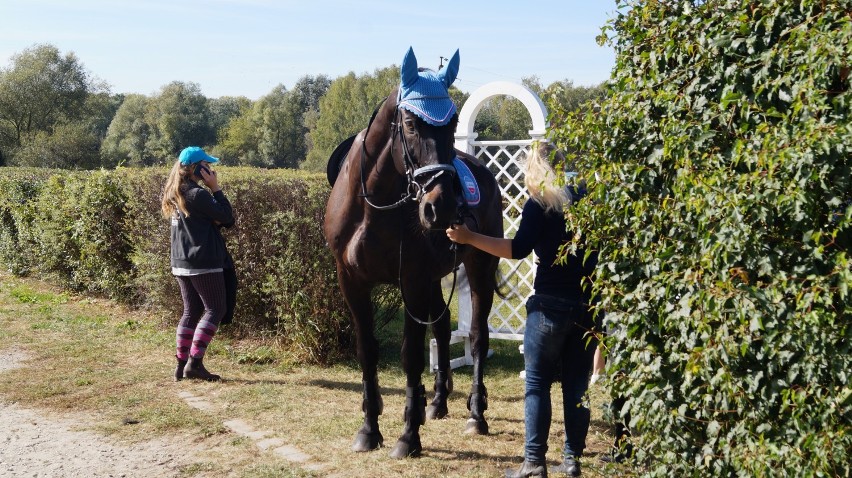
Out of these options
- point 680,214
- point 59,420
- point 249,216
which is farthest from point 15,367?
point 680,214

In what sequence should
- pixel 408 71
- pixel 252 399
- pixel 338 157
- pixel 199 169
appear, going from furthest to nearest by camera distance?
pixel 199 169 < pixel 252 399 < pixel 338 157 < pixel 408 71

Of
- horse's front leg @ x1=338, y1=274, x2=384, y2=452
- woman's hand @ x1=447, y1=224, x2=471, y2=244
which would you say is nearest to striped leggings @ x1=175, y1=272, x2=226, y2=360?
horse's front leg @ x1=338, y1=274, x2=384, y2=452

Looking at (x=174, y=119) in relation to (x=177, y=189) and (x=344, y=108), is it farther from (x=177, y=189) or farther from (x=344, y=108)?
(x=177, y=189)

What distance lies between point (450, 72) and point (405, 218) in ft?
3.14

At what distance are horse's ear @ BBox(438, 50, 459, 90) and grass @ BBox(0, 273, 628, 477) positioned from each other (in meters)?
2.20

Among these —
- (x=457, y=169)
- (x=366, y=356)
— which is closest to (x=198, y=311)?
(x=366, y=356)

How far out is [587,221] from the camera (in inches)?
127

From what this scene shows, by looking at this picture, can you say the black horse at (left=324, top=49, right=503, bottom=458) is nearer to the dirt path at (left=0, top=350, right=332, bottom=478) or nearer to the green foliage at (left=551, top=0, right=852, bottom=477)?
the dirt path at (left=0, top=350, right=332, bottom=478)

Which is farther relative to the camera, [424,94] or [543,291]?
[424,94]

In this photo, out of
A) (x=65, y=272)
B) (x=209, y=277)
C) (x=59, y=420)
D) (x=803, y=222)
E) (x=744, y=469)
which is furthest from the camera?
(x=65, y=272)

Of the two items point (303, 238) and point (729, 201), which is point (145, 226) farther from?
point (729, 201)

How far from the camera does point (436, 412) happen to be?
6008 mm

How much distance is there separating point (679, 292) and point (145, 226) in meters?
7.97

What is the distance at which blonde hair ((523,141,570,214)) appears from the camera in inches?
157
